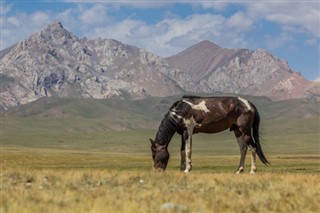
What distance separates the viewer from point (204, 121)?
23016 millimetres

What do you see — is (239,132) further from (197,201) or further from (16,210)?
(16,210)

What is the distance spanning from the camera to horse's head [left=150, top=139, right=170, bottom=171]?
22.8 m

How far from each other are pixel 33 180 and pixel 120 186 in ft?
10.4

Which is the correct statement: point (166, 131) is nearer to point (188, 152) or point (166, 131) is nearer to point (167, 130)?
point (167, 130)

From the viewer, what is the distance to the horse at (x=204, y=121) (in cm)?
2291

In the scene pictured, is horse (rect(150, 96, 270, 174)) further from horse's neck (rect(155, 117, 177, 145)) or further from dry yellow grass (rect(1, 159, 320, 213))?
dry yellow grass (rect(1, 159, 320, 213))

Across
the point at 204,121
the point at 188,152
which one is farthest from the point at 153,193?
the point at 204,121

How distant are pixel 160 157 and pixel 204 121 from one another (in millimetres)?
2536

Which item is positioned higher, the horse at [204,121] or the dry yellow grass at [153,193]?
the horse at [204,121]

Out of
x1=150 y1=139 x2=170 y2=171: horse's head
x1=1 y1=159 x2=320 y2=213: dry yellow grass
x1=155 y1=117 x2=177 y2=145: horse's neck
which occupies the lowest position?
x1=1 y1=159 x2=320 y2=213: dry yellow grass

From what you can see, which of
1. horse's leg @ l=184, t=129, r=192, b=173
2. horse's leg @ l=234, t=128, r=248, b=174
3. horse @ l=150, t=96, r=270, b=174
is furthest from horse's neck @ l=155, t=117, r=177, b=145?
horse's leg @ l=234, t=128, r=248, b=174

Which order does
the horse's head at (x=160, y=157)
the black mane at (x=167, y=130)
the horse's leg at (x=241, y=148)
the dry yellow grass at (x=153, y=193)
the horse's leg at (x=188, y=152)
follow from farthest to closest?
the black mane at (x=167, y=130) < the horse's leg at (x=241, y=148) < the horse's head at (x=160, y=157) < the horse's leg at (x=188, y=152) < the dry yellow grass at (x=153, y=193)

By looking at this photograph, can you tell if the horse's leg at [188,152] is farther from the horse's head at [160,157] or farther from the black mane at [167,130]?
the horse's head at [160,157]

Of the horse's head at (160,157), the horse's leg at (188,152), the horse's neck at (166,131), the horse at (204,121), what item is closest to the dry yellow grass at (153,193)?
the horse's leg at (188,152)
